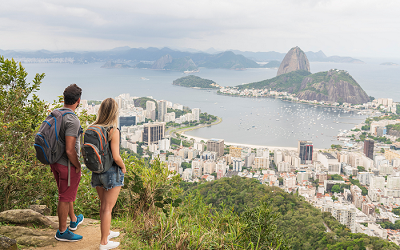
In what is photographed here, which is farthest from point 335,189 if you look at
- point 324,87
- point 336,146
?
point 324,87

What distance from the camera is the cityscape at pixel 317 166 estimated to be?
31.4 feet

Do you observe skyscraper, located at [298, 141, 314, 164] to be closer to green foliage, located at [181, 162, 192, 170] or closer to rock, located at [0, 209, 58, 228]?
green foliage, located at [181, 162, 192, 170]

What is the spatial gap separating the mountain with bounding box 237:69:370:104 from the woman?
1535 inches

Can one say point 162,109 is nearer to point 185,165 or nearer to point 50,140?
point 185,165

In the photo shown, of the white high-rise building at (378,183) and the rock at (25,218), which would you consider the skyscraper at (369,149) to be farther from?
the rock at (25,218)

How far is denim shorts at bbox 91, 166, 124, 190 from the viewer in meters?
1.17

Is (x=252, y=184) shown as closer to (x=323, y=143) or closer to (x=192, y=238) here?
(x=192, y=238)

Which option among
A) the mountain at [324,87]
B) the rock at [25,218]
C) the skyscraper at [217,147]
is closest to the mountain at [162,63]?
the mountain at [324,87]

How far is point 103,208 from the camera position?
3.99ft

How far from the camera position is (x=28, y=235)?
128 centimetres

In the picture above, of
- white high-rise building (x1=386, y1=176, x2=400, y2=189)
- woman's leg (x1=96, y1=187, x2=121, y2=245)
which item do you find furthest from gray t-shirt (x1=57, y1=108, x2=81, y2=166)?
white high-rise building (x1=386, y1=176, x2=400, y2=189)

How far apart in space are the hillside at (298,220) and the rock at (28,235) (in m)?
2.80

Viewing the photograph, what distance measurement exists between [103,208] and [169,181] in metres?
0.61

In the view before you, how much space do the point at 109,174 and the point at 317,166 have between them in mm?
14386
